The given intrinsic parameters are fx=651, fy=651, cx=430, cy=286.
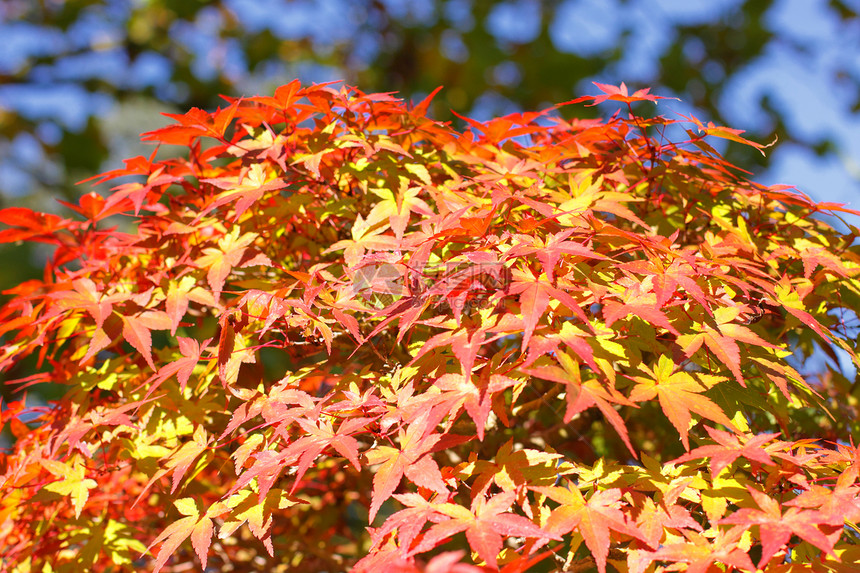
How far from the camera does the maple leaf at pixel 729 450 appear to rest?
613 millimetres

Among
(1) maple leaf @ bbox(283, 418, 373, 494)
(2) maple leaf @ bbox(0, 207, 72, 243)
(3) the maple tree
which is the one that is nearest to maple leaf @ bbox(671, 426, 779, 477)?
(3) the maple tree

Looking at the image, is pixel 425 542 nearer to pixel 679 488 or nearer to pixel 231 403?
pixel 679 488

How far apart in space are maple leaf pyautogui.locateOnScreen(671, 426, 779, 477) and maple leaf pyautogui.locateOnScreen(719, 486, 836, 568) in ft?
0.10

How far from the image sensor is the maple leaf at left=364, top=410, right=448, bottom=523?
24.3 inches

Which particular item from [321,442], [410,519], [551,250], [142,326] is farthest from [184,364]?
[551,250]

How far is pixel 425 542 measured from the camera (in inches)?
22.3

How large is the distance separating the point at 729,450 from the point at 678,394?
71 millimetres

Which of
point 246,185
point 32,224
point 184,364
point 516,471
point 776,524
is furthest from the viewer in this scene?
point 32,224

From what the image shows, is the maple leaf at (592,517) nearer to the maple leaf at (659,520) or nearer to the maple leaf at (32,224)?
the maple leaf at (659,520)

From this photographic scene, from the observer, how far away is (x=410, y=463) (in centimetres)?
64

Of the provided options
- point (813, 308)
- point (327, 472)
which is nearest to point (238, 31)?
point (327, 472)

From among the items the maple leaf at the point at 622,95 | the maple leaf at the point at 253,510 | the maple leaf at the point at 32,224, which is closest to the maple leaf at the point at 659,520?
the maple leaf at the point at 253,510

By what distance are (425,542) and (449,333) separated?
0.20 meters

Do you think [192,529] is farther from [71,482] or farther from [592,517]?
[592,517]
